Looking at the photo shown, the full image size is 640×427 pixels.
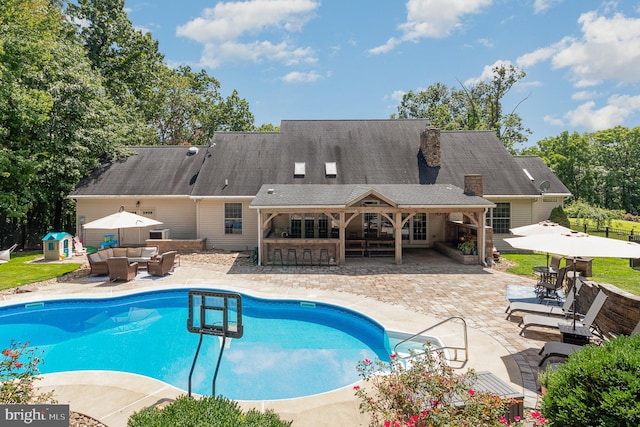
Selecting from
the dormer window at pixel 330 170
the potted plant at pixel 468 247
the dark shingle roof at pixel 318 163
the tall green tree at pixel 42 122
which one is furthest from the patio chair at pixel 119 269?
the potted plant at pixel 468 247

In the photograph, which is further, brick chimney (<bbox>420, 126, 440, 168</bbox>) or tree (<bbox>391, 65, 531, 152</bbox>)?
tree (<bbox>391, 65, 531, 152</bbox>)

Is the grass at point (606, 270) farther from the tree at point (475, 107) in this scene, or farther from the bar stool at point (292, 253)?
the tree at point (475, 107)

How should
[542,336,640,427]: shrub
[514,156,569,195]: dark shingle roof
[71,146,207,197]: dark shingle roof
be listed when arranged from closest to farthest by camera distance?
[542,336,640,427]: shrub
[71,146,207,197]: dark shingle roof
[514,156,569,195]: dark shingle roof

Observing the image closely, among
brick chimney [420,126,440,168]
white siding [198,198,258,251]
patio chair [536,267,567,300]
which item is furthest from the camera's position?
brick chimney [420,126,440,168]

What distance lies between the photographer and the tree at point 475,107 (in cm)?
3497

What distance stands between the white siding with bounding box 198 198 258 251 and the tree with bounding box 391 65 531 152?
29.0 metres

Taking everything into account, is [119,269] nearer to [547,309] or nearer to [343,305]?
[343,305]

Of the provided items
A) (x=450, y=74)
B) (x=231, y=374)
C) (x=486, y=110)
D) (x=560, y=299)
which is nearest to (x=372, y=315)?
(x=231, y=374)

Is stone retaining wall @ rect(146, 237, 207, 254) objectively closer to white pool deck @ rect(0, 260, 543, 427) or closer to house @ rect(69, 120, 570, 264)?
house @ rect(69, 120, 570, 264)

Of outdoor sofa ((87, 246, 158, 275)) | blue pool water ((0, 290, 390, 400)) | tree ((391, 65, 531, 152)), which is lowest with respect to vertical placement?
blue pool water ((0, 290, 390, 400))

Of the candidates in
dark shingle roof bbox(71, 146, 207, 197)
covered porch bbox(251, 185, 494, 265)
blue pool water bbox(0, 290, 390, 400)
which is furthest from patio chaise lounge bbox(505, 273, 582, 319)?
dark shingle roof bbox(71, 146, 207, 197)

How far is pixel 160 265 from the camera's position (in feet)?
43.0

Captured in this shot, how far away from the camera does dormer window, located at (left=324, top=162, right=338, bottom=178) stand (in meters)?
19.8

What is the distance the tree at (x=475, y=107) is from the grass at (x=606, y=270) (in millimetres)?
23733
